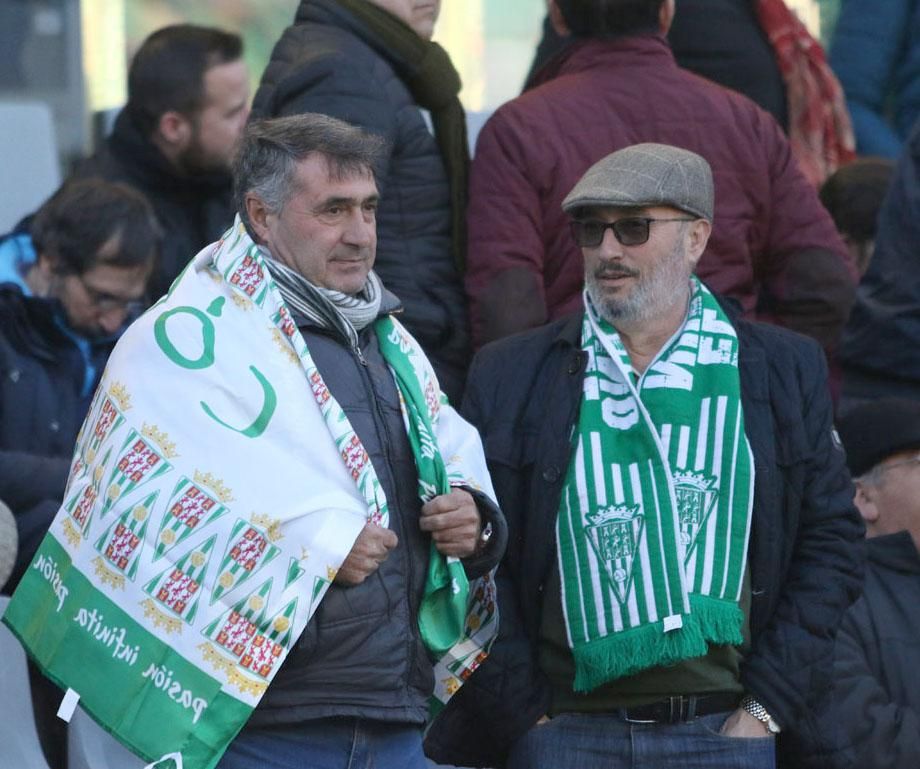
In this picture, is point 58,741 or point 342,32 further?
point 342,32

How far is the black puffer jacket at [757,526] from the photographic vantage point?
428cm

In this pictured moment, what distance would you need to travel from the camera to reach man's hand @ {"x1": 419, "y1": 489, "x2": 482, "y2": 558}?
3836mm

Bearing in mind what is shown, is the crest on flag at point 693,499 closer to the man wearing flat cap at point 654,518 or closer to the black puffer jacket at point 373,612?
the man wearing flat cap at point 654,518

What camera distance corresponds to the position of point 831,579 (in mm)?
4344

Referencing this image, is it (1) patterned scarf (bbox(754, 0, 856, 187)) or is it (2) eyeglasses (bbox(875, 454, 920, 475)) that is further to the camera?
(1) patterned scarf (bbox(754, 0, 856, 187))

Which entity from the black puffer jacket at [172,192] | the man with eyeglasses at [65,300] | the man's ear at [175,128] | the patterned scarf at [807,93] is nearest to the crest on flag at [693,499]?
the man with eyeglasses at [65,300]

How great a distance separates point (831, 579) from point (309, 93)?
1641 millimetres

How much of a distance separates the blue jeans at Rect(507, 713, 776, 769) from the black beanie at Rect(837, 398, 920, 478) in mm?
1216

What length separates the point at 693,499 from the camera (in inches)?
169

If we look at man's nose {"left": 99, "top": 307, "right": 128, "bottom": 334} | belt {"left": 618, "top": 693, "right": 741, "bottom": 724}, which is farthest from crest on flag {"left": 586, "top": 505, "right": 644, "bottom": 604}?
man's nose {"left": 99, "top": 307, "right": 128, "bottom": 334}

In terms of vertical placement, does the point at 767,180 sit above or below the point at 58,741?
above

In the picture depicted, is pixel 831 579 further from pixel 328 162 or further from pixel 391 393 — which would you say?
pixel 328 162

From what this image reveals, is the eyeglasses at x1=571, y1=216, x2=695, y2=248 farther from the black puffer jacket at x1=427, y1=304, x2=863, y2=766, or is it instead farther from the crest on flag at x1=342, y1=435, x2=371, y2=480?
the crest on flag at x1=342, y1=435, x2=371, y2=480

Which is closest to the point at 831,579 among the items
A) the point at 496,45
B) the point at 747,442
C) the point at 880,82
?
the point at 747,442
